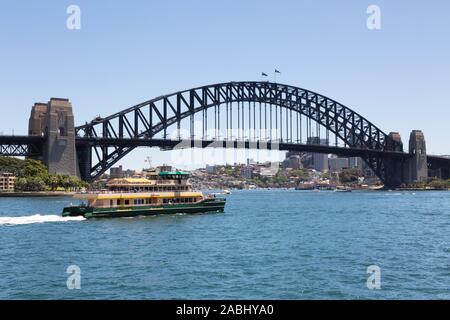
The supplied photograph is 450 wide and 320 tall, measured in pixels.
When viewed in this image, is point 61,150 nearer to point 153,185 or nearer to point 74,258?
point 153,185

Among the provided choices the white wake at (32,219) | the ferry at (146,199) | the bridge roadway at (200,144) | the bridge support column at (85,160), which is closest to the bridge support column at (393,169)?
the bridge roadway at (200,144)

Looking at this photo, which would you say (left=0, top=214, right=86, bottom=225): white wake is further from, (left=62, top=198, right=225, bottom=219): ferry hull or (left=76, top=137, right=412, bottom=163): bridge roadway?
(left=76, top=137, right=412, bottom=163): bridge roadway

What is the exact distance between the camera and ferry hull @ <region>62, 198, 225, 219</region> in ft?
170

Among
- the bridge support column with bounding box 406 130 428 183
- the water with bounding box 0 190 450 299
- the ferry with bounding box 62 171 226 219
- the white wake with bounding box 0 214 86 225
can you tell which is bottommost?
the water with bounding box 0 190 450 299

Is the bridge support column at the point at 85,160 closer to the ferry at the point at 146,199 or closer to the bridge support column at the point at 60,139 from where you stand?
the bridge support column at the point at 60,139

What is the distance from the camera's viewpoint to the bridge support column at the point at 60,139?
105m

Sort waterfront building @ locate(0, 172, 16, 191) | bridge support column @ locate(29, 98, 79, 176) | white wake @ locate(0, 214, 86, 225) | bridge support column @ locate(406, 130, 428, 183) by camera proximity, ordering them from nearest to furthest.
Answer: white wake @ locate(0, 214, 86, 225)
bridge support column @ locate(29, 98, 79, 176)
waterfront building @ locate(0, 172, 16, 191)
bridge support column @ locate(406, 130, 428, 183)

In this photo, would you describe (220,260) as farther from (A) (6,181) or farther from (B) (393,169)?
(B) (393,169)

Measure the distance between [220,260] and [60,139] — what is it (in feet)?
279

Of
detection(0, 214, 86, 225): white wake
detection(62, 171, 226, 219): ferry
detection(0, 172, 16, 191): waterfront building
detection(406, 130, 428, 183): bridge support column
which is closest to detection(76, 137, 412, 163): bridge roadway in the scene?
detection(0, 172, 16, 191): waterfront building

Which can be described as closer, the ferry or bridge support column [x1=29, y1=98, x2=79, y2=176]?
the ferry

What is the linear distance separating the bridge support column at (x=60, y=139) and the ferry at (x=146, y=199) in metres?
51.1

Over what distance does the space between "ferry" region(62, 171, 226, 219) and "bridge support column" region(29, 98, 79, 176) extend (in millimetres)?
51068

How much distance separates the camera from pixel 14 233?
1545 inches
